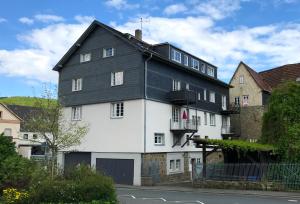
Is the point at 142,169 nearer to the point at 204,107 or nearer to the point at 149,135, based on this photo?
the point at 149,135

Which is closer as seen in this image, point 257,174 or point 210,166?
point 257,174

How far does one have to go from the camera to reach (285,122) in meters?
29.9

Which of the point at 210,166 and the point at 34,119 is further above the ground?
the point at 34,119

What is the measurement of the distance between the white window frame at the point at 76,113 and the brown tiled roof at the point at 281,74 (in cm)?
2991

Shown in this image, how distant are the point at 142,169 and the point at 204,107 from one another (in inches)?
527

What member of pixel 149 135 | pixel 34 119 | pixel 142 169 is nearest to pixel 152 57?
pixel 149 135

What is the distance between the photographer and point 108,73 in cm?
3497

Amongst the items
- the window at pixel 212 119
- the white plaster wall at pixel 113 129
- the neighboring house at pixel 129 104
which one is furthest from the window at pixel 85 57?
the window at pixel 212 119

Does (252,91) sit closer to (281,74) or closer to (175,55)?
(281,74)

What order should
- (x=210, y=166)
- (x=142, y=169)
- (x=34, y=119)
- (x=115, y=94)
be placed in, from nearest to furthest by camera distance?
(x=34, y=119), (x=210, y=166), (x=142, y=169), (x=115, y=94)

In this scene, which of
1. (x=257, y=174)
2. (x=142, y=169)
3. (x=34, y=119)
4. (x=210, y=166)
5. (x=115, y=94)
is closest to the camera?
(x=34, y=119)

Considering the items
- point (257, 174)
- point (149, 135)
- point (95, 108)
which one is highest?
point (95, 108)

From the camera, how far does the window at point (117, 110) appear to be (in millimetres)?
33697

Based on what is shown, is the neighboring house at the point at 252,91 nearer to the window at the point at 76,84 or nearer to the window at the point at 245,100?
the window at the point at 245,100
